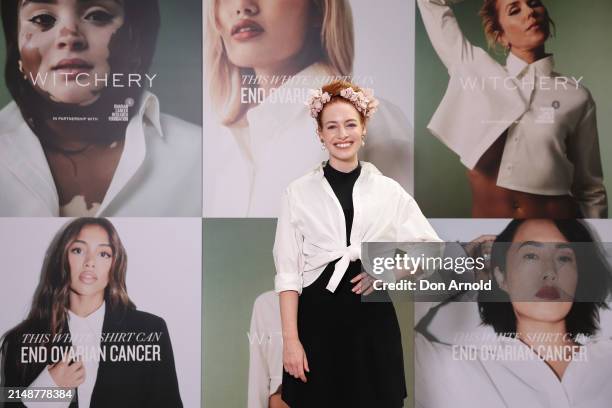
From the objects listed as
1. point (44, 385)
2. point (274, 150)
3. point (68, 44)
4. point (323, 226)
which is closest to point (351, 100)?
point (323, 226)

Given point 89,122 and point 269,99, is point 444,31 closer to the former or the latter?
point 269,99

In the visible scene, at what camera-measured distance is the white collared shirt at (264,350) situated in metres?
2.61

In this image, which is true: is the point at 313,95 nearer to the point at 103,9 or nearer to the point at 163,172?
the point at 163,172

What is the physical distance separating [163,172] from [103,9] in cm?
73

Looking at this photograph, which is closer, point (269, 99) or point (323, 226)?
point (323, 226)

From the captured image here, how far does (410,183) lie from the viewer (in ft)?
8.66

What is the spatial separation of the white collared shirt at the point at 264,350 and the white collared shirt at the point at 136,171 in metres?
0.49

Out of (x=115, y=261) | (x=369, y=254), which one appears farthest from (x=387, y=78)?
(x=115, y=261)

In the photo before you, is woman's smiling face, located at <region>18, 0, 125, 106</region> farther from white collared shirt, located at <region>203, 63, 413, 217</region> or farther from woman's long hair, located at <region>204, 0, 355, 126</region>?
white collared shirt, located at <region>203, 63, 413, 217</region>

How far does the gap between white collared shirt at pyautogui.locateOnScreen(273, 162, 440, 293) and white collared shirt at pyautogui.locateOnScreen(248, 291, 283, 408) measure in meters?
0.66

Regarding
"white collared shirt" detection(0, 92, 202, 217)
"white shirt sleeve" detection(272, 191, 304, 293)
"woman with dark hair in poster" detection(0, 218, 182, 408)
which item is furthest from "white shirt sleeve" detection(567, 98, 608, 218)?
"woman with dark hair in poster" detection(0, 218, 182, 408)

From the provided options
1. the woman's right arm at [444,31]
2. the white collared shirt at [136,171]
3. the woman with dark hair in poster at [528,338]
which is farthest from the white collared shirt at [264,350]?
the woman's right arm at [444,31]

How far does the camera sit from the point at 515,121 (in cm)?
266

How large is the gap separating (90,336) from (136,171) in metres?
0.72
